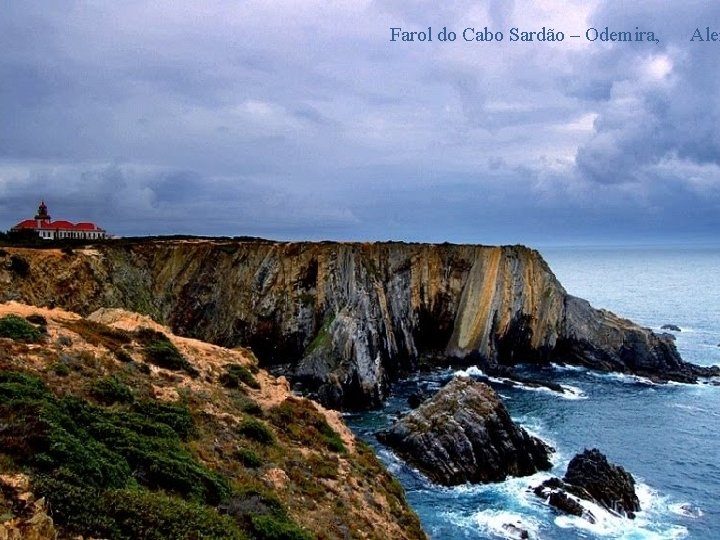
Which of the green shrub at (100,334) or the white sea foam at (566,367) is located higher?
the green shrub at (100,334)

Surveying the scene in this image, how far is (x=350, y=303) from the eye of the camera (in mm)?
62500

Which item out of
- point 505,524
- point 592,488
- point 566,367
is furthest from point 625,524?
point 566,367

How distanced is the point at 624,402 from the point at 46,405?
54.1 metres

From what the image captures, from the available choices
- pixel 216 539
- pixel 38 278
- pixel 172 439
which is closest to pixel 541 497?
pixel 172 439

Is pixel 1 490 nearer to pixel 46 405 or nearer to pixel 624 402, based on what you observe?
pixel 46 405

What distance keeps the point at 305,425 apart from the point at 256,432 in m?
3.20

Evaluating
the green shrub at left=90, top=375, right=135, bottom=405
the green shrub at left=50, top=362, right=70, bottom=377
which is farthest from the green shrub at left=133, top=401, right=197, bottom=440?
the green shrub at left=50, top=362, right=70, bottom=377

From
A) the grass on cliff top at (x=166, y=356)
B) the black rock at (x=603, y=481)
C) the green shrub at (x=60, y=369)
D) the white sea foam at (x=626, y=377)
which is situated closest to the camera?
the green shrub at (x=60, y=369)

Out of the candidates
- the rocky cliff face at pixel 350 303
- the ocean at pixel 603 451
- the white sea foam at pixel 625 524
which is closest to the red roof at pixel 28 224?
the rocky cliff face at pixel 350 303

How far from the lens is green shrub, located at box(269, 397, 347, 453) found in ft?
72.9

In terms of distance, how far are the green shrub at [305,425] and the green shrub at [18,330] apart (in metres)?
9.59

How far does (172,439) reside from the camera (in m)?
17.5

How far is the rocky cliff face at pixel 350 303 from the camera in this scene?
52.8 m

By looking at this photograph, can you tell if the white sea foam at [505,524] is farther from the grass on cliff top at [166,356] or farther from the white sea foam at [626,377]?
the white sea foam at [626,377]
